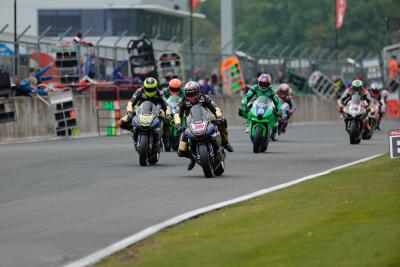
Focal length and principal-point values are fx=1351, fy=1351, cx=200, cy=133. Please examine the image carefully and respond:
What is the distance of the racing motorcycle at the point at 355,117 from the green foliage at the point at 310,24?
65.4 m

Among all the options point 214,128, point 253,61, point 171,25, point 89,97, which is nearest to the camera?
point 214,128

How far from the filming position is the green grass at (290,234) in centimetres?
976

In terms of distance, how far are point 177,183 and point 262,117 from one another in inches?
337

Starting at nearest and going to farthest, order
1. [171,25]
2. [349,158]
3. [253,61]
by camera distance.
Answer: [349,158] → [253,61] → [171,25]

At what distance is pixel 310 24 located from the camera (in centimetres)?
10900

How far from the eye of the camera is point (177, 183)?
17.7 metres

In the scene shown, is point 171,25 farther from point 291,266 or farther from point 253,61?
point 291,266

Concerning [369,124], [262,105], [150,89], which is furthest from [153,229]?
[369,124]

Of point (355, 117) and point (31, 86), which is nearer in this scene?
point (355, 117)

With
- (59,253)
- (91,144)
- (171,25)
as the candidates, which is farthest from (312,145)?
(171,25)

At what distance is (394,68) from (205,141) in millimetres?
41756

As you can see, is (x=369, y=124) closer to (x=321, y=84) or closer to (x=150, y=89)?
(x=150, y=89)

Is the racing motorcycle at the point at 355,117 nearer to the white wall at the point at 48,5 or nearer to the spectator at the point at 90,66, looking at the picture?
the spectator at the point at 90,66

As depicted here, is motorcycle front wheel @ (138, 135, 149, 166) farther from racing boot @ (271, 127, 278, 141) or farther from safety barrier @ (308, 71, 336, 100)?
safety barrier @ (308, 71, 336, 100)
